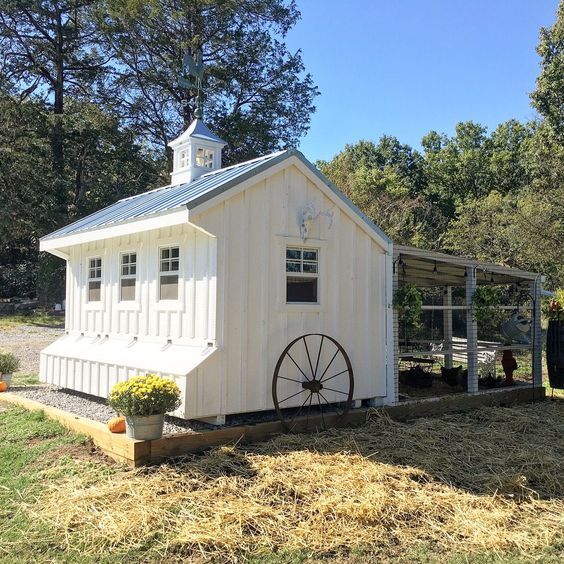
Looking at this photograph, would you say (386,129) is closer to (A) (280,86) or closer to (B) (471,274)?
(A) (280,86)

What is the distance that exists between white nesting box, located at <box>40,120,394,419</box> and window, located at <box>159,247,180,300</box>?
0.05ft

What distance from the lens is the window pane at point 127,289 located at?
25.1ft

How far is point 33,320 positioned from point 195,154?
15.9 m

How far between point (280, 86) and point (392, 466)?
23.0 m

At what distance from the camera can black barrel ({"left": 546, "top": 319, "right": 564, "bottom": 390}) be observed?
9.30 metres

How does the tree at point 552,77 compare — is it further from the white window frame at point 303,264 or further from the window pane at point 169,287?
the window pane at point 169,287

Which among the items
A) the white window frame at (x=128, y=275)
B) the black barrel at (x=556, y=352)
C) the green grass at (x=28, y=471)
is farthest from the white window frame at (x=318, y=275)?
the black barrel at (x=556, y=352)

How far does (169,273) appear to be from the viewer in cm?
696

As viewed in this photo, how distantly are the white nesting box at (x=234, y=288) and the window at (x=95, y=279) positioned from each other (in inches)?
1.3

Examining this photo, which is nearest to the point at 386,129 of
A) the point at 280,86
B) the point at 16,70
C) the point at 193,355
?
the point at 280,86

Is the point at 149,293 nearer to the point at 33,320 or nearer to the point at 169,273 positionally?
the point at 169,273

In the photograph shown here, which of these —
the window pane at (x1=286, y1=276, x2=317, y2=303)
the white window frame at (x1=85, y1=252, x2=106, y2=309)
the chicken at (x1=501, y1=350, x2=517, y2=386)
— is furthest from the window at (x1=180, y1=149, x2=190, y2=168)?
the chicken at (x1=501, y1=350, x2=517, y2=386)

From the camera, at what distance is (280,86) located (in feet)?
84.4

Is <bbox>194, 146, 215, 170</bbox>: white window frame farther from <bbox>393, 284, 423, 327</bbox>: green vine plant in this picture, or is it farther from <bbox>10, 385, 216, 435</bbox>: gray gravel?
<bbox>10, 385, 216, 435</bbox>: gray gravel
